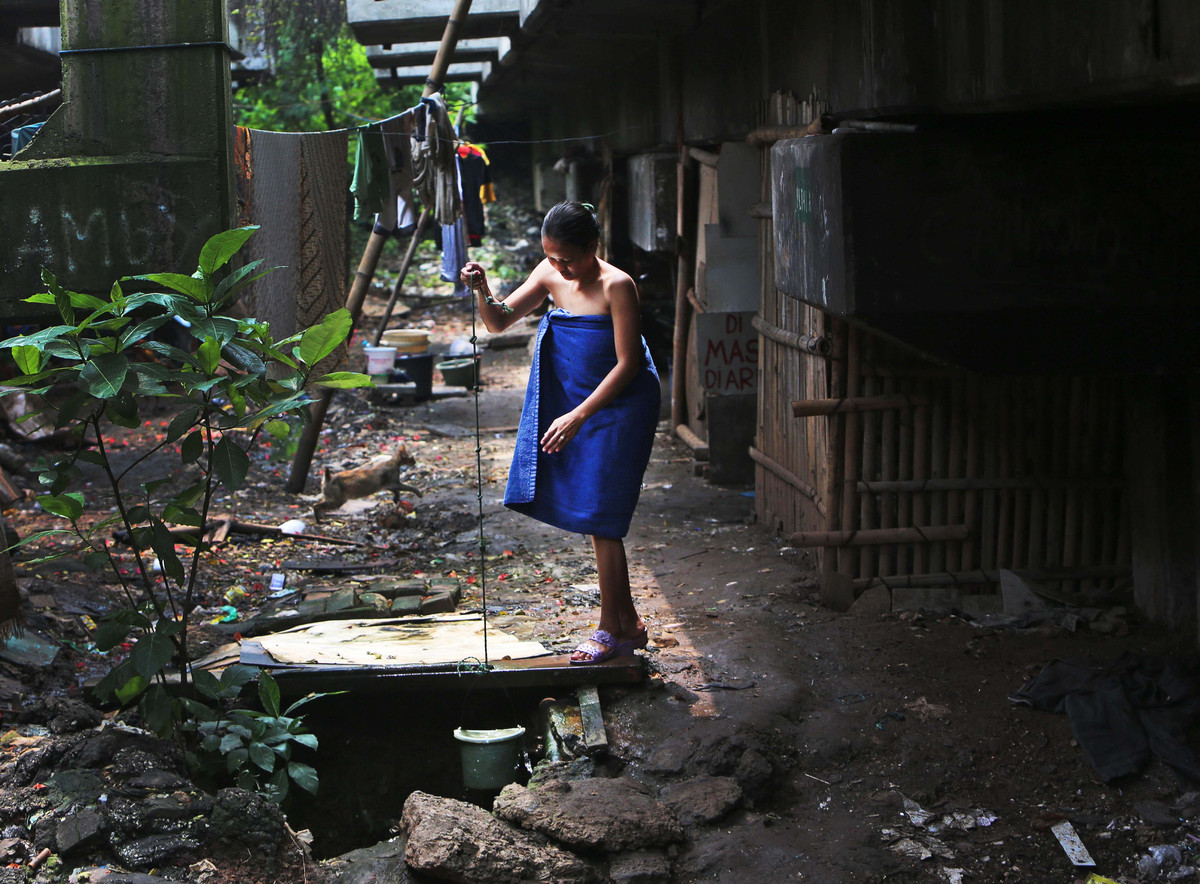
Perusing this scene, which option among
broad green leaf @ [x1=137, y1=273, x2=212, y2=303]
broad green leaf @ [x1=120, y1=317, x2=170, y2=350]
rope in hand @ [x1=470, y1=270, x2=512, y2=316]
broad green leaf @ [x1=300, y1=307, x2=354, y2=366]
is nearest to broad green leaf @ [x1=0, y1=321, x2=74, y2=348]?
broad green leaf @ [x1=120, y1=317, x2=170, y2=350]

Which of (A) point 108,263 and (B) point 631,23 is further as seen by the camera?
(B) point 631,23

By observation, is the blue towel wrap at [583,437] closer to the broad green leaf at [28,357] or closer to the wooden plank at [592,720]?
the wooden plank at [592,720]

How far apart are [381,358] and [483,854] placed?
8901 millimetres

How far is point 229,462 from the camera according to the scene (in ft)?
10.8

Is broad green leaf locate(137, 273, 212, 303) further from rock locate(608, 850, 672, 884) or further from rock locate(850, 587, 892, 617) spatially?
rock locate(850, 587, 892, 617)

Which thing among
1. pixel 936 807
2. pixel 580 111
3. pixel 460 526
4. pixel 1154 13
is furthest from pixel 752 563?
pixel 580 111

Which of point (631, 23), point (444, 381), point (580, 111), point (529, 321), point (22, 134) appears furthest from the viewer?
point (529, 321)

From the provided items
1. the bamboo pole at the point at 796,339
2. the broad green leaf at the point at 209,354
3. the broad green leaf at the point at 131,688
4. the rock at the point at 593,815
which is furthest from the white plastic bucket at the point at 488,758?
the bamboo pole at the point at 796,339

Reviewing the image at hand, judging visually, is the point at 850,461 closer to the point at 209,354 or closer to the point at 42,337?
the point at 209,354

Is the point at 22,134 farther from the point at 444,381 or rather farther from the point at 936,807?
the point at 444,381

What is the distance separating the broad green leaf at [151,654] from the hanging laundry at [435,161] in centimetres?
422

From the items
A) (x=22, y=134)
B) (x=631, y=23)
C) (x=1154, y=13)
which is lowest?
(x=1154, y=13)

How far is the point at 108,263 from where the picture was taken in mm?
4117

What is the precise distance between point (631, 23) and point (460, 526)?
4.13m
